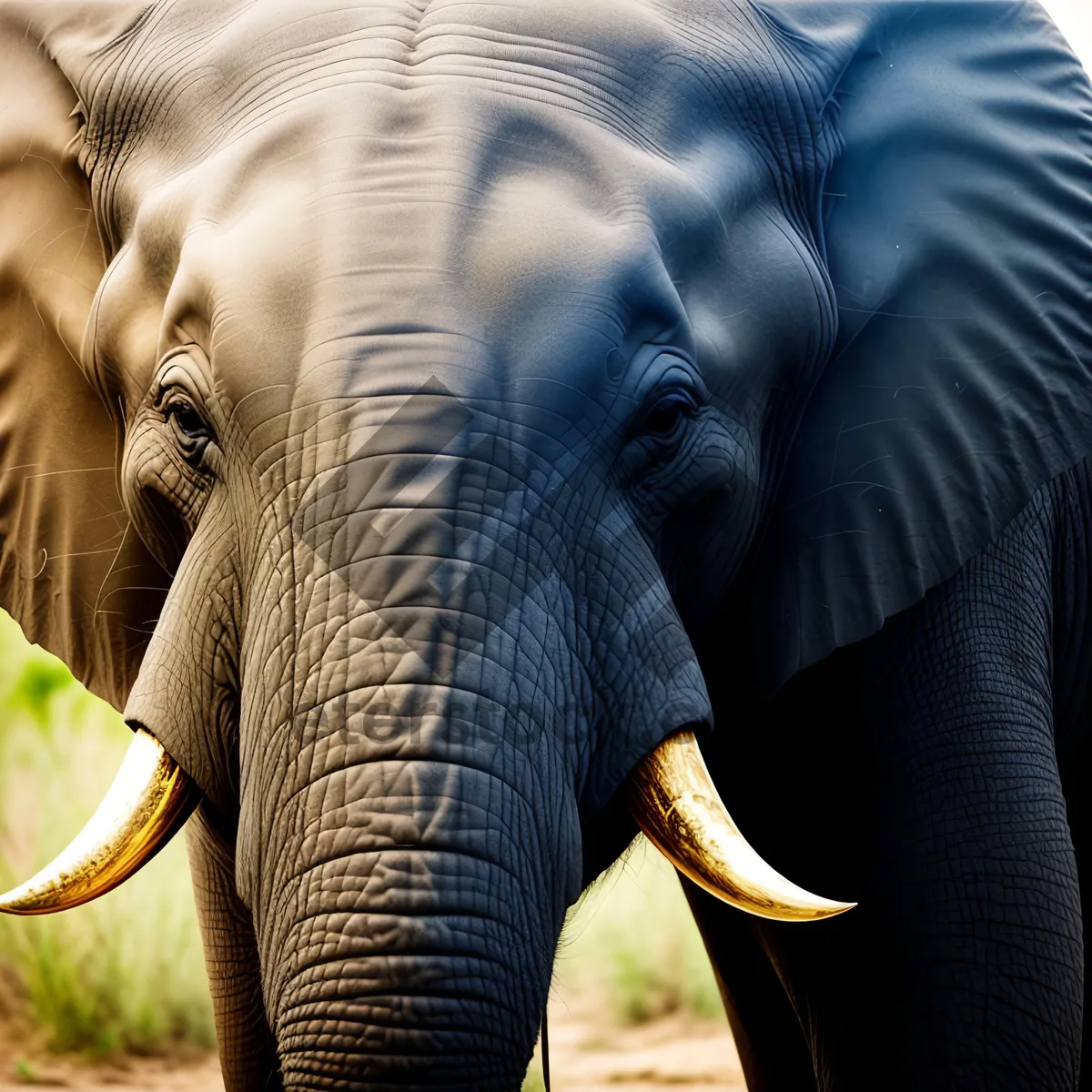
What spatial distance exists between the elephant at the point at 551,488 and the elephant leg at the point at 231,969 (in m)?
0.01

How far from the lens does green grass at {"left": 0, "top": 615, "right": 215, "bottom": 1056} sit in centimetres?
665

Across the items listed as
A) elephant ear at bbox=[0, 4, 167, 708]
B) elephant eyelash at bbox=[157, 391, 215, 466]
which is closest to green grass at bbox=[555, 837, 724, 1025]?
elephant ear at bbox=[0, 4, 167, 708]

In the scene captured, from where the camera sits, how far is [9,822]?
717 cm

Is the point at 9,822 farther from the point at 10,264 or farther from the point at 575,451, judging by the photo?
the point at 575,451

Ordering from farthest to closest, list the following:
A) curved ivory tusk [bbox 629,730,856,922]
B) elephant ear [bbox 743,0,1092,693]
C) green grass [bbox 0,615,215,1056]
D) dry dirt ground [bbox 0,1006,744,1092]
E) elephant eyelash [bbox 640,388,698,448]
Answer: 1. green grass [bbox 0,615,215,1056]
2. dry dirt ground [bbox 0,1006,744,1092]
3. elephant ear [bbox 743,0,1092,693]
4. elephant eyelash [bbox 640,388,698,448]
5. curved ivory tusk [bbox 629,730,856,922]

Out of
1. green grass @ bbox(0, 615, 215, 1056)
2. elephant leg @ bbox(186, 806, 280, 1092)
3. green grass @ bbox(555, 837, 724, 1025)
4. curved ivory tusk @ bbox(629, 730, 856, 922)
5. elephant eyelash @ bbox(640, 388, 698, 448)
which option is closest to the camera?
curved ivory tusk @ bbox(629, 730, 856, 922)

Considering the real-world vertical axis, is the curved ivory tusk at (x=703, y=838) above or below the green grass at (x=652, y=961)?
above

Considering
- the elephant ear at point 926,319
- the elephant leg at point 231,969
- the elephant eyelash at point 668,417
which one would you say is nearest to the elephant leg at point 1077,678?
the elephant ear at point 926,319

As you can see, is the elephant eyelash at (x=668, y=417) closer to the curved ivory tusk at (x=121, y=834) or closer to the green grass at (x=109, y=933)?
the curved ivory tusk at (x=121, y=834)

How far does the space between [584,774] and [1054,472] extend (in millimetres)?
1086

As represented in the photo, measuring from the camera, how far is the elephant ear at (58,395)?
2689 millimetres

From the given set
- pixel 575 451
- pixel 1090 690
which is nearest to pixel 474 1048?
pixel 575 451

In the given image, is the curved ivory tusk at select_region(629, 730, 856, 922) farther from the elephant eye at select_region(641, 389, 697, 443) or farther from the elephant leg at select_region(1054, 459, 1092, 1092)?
the elephant leg at select_region(1054, 459, 1092, 1092)

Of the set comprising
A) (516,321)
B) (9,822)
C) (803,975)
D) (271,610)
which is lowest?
(9,822)
